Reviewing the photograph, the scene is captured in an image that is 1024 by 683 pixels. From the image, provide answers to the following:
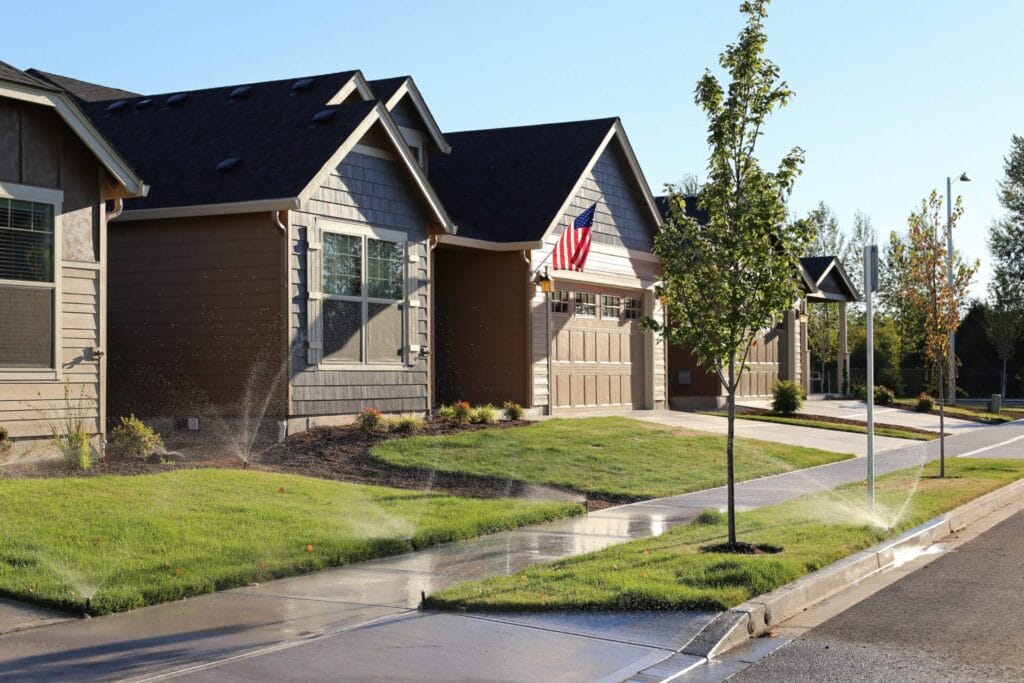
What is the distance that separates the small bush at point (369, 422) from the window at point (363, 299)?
43.5 inches

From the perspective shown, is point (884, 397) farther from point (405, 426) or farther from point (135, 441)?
point (135, 441)

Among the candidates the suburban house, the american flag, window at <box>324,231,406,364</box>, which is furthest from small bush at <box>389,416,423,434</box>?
the suburban house

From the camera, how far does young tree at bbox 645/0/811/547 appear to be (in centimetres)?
1087

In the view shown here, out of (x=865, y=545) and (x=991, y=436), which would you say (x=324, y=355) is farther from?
(x=991, y=436)

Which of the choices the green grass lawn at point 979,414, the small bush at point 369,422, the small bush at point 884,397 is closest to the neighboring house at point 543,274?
the small bush at point 369,422

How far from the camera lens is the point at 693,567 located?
9859mm

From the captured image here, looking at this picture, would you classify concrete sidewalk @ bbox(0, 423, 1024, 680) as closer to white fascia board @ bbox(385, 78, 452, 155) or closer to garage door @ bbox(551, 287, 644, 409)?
white fascia board @ bbox(385, 78, 452, 155)

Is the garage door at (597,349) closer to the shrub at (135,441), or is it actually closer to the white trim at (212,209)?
the white trim at (212,209)

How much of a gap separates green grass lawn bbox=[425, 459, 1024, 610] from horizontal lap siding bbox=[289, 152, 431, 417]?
7902mm

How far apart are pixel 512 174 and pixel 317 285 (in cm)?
831

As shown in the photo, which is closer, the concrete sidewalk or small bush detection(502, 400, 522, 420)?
the concrete sidewalk

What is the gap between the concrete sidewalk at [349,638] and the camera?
7.04 metres

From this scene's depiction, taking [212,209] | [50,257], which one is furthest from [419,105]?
[50,257]

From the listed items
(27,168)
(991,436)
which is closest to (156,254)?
(27,168)
